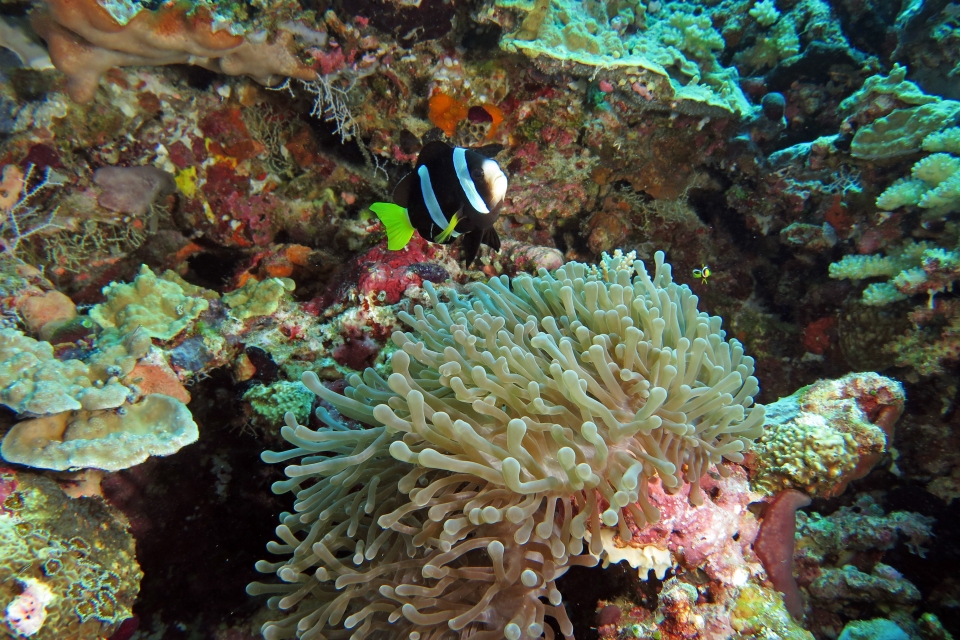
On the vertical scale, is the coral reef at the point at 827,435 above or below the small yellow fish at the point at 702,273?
below

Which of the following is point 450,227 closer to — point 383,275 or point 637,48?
point 383,275

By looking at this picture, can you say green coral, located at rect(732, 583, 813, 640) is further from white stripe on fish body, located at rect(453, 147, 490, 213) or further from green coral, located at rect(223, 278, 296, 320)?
green coral, located at rect(223, 278, 296, 320)

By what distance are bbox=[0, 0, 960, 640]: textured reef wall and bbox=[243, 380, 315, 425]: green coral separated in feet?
0.10

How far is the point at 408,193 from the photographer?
2465mm

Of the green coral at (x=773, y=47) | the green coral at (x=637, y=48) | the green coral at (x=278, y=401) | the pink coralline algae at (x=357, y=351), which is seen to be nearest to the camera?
the green coral at (x=278, y=401)

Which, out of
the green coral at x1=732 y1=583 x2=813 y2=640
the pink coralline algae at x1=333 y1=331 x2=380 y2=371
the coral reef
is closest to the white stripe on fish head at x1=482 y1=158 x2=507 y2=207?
the pink coralline algae at x1=333 y1=331 x2=380 y2=371

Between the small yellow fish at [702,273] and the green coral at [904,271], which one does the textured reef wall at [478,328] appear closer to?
the green coral at [904,271]

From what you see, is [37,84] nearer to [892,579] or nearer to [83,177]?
[83,177]

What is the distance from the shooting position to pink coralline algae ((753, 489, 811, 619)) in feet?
6.62

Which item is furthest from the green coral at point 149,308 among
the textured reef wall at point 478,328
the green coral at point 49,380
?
the green coral at point 49,380

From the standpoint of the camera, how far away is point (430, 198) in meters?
2.39

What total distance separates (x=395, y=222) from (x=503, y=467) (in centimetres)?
156

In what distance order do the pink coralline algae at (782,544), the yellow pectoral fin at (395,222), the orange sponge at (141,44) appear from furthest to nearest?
the orange sponge at (141,44), the yellow pectoral fin at (395,222), the pink coralline algae at (782,544)

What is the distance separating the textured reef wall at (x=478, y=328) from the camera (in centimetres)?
180
